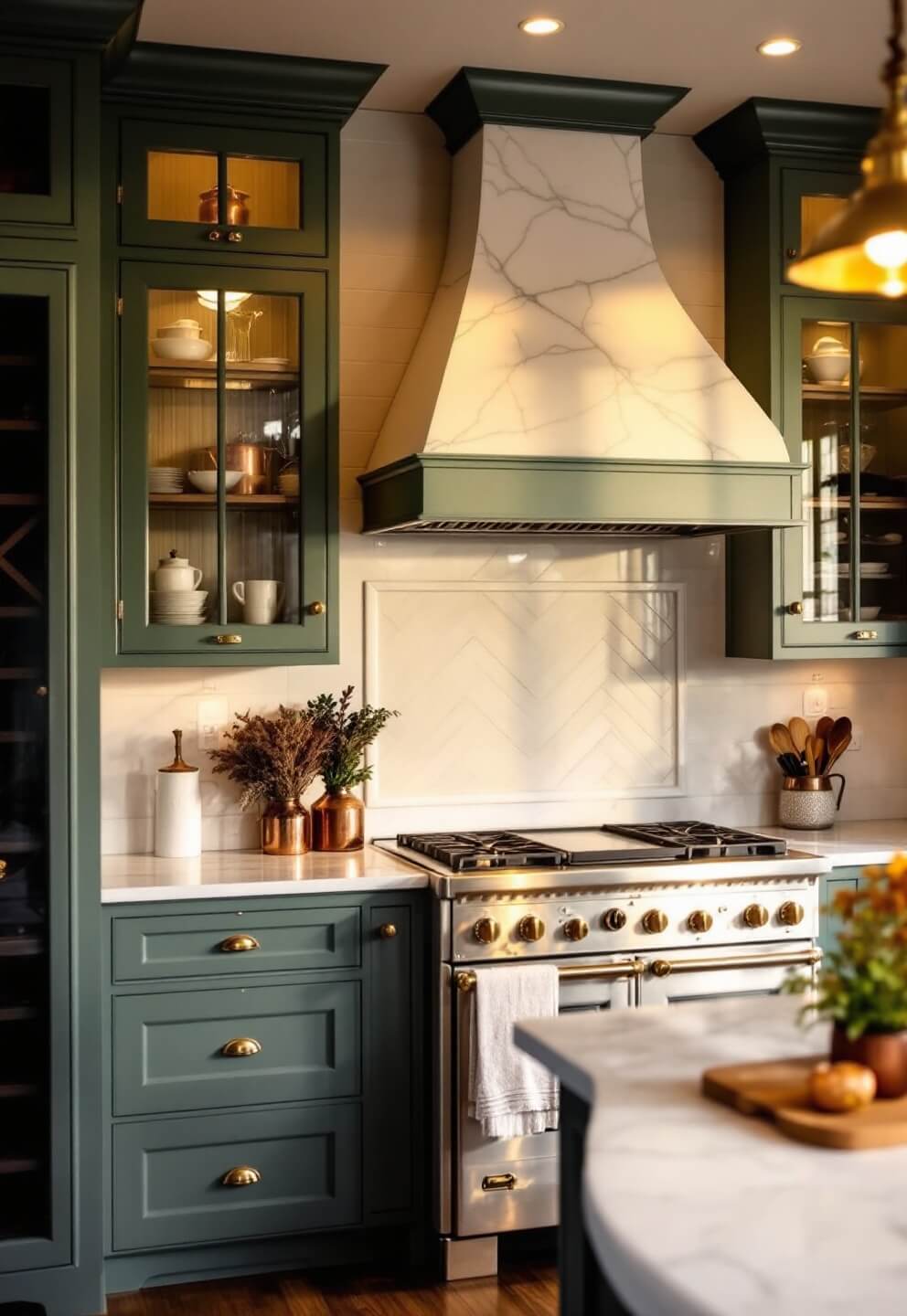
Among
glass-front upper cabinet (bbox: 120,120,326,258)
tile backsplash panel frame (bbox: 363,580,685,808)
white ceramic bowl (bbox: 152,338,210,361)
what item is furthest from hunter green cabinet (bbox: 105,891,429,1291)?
glass-front upper cabinet (bbox: 120,120,326,258)

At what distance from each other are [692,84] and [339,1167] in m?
2.88

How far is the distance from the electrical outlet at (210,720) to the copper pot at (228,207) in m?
1.23

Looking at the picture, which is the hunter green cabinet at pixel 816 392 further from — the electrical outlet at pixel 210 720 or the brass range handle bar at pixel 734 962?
the electrical outlet at pixel 210 720

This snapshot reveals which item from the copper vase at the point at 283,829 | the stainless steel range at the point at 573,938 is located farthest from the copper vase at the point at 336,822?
the stainless steel range at the point at 573,938

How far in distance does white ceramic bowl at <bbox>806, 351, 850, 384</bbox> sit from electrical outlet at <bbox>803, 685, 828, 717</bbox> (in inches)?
36.2

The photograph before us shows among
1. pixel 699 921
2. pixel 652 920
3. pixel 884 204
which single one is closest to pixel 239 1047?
pixel 652 920

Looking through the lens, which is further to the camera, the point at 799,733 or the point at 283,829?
the point at 799,733

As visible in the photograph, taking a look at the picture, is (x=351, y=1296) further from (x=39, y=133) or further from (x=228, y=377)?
(x=39, y=133)

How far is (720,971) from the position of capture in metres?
3.73

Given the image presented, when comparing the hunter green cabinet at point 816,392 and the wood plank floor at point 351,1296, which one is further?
the hunter green cabinet at point 816,392

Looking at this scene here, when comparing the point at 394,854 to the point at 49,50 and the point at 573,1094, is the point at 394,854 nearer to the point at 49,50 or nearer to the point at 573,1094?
the point at 573,1094

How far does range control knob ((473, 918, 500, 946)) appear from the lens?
3.53 meters

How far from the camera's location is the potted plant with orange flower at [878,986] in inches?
70.1

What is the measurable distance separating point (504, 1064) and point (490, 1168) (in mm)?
264
